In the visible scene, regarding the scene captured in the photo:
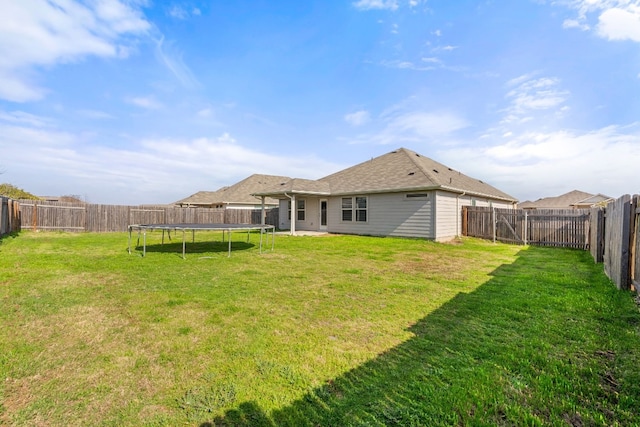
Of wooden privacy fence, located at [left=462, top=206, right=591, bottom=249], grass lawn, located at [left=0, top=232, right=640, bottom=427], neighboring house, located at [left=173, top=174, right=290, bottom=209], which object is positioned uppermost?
neighboring house, located at [left=173, top=174, right=290, bottom=209]

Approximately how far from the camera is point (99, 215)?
56.6 ft

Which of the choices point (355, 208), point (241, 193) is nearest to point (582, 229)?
point (355, 208)

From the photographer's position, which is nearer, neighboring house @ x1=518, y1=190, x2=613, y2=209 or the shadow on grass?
the shadow on grass

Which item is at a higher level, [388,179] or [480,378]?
[388,179]

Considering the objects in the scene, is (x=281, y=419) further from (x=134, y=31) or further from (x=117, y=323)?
(x=134, y=31)

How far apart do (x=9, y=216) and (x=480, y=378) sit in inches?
778

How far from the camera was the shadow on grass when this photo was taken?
1906mm

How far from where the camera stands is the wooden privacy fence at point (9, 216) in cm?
1232

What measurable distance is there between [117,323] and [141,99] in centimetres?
1250

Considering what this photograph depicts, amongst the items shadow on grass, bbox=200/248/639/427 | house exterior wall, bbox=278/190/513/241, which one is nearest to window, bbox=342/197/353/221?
house exterior wall, bbox=278/190/513/241

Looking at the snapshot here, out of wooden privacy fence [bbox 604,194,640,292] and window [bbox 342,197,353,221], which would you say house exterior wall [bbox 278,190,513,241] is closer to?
window [bbox 342,197,353,221]

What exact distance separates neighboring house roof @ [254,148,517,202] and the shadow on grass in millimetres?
9414

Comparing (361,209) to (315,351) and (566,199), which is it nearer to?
(315,351)

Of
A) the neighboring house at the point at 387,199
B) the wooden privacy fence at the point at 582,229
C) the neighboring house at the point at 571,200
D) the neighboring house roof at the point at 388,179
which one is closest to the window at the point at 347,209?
the neighboring house at the point at 387,199
